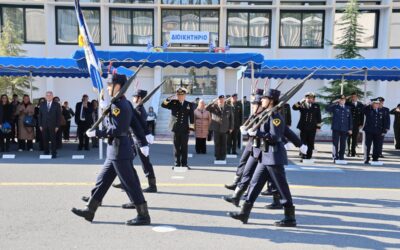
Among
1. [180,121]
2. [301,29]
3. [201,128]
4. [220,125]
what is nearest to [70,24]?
[301,29]

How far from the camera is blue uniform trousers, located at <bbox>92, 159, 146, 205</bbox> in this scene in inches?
202

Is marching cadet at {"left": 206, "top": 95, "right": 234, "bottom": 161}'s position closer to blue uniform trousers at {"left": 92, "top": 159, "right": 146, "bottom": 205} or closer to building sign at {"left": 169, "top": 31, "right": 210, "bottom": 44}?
blue uniform trousers at {"left": 92, "top": 159, "right": 146, "bottom": 205}

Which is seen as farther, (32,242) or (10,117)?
(10,117)

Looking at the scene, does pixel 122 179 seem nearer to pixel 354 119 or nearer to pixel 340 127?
pixel 340 127

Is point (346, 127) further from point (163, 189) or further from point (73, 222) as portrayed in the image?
point (73, 222)

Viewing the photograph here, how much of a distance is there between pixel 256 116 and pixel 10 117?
9.14m

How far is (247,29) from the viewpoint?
22891 mm

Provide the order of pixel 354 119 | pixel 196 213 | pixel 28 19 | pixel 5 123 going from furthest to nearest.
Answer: pixel 28 19, pixel 354 119, pixel 5 123, pixel 196 213

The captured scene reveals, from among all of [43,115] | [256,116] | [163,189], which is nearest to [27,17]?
[43,115]

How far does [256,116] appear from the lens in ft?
19.5

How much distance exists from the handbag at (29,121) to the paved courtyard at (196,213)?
8.67ft

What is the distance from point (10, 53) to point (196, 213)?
1678 centimetres

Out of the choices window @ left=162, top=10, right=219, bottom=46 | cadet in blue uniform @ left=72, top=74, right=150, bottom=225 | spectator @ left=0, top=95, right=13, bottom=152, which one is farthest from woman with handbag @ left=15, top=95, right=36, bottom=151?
window @ left=162, top=10, right=219, bottom=46

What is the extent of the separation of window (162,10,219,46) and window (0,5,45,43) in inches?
283
